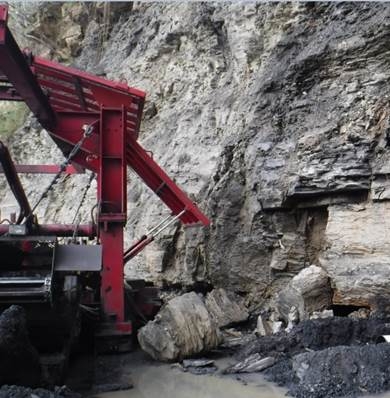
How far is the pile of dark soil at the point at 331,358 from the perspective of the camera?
4.36 metres

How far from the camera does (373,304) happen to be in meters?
6.47

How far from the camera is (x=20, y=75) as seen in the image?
5621mm

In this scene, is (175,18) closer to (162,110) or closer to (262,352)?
Result: (162,110)

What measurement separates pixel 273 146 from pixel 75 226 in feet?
11.4

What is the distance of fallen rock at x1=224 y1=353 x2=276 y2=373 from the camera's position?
5391mm

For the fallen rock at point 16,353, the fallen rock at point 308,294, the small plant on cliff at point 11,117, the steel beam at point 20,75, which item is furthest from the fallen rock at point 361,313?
the small plant on cliff at point 11,117

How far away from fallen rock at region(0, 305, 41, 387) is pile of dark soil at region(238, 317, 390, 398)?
7.27 ft

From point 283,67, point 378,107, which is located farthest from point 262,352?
point 283,67

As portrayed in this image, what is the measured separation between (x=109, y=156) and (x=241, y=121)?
372 cm

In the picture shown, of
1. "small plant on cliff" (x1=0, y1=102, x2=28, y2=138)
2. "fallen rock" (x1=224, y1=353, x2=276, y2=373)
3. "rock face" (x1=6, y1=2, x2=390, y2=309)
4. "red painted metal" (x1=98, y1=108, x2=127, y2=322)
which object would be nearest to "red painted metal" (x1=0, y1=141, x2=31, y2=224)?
A: "red painted metal" (x1=98, y1=108, x2=127, y2=322)

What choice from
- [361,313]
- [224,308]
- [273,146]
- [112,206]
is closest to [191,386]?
[112,206]

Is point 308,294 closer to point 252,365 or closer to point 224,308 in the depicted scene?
point 224,308

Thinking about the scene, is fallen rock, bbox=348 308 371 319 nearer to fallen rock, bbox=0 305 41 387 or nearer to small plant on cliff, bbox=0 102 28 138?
fallen rock, bbox=0 305 41 387

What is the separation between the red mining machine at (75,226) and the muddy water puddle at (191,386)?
81cm
